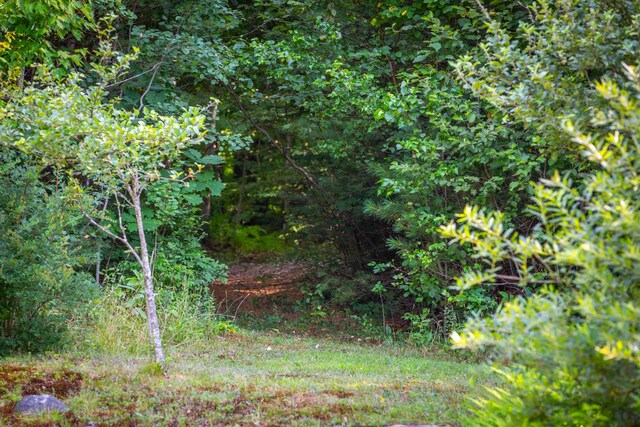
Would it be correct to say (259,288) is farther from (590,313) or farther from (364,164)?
(590,313)

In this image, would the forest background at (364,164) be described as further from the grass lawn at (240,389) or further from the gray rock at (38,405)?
the gray rock at (38,405)

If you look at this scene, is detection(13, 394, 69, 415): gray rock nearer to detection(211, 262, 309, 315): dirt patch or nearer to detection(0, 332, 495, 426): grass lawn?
detection(0, 332, 495, 426): grass lawn

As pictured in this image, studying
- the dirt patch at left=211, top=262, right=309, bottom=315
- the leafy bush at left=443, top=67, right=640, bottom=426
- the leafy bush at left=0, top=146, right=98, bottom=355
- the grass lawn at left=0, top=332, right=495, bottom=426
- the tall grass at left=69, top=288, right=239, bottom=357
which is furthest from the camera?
the dirt patch at left=211, top=262, right=309, bottom=315

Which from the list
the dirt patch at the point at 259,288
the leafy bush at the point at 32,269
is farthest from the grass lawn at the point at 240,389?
the dirt patch at the point at 259,288

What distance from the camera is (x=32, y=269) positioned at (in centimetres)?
638

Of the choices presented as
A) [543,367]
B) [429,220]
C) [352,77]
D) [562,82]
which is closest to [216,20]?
[352,77]

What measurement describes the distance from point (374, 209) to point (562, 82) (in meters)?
4.44

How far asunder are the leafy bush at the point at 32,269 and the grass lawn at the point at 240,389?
41cm

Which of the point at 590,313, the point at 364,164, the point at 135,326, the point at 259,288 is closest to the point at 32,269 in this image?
the point at 135,326

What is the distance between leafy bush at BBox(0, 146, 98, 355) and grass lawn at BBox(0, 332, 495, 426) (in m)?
0.41

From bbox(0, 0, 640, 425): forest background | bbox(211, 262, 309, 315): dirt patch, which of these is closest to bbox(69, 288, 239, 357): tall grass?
bbox(0, 0, 640, 425): forest background

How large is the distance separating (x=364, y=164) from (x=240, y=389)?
5.13 meters

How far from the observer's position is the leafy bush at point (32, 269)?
6426 millimetres

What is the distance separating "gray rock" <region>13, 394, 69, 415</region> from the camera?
476 cm
